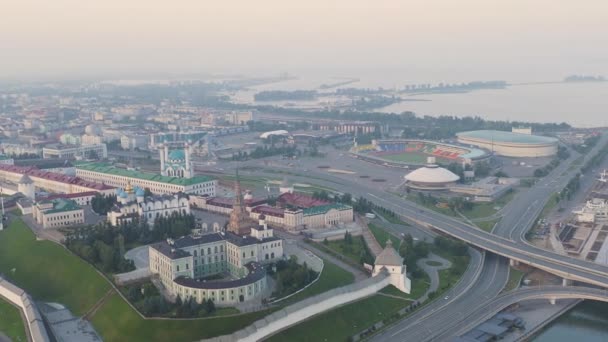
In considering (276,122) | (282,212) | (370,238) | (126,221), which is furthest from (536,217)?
(276,122)

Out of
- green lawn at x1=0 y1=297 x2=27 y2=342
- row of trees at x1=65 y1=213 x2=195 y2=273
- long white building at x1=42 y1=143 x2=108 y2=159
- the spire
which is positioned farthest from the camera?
long white building at x1=42 y1=143 x2=108 y2=159

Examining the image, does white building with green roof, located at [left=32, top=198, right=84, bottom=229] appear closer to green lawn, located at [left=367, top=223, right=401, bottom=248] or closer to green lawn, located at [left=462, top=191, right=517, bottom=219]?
green lawn, located at [left=367, top=223, right=401, bottom=248]

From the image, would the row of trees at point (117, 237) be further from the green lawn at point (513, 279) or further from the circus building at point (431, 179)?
the circus building at point (431, 179)

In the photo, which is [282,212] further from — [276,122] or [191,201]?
[276,122]

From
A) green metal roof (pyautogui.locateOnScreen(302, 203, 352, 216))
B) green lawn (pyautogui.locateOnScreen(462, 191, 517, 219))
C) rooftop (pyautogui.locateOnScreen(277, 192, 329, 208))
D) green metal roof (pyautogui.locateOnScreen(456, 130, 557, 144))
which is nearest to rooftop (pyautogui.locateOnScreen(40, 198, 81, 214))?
rooftop (pyautogui.locateOnScreen(277, 192, 329, 208))

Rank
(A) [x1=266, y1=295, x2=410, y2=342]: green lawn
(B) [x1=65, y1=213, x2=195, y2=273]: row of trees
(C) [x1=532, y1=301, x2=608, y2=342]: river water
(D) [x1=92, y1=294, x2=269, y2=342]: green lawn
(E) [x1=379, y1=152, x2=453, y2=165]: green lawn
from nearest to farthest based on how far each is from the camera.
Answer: (D) [x1=92, y1=294, x2=269, y2=342]: green lawn < (A) [x1=266, y1=295, x2=410, y2=342]: green lawn < (C) [x1=532, y1=301, x2=608, y2=342]: river water < (B) [x1=65, y1=213, x2=195, y2=273]: row of trees < (E) [x1=379, y1=152, x2=453, y2=165]: green lawn
